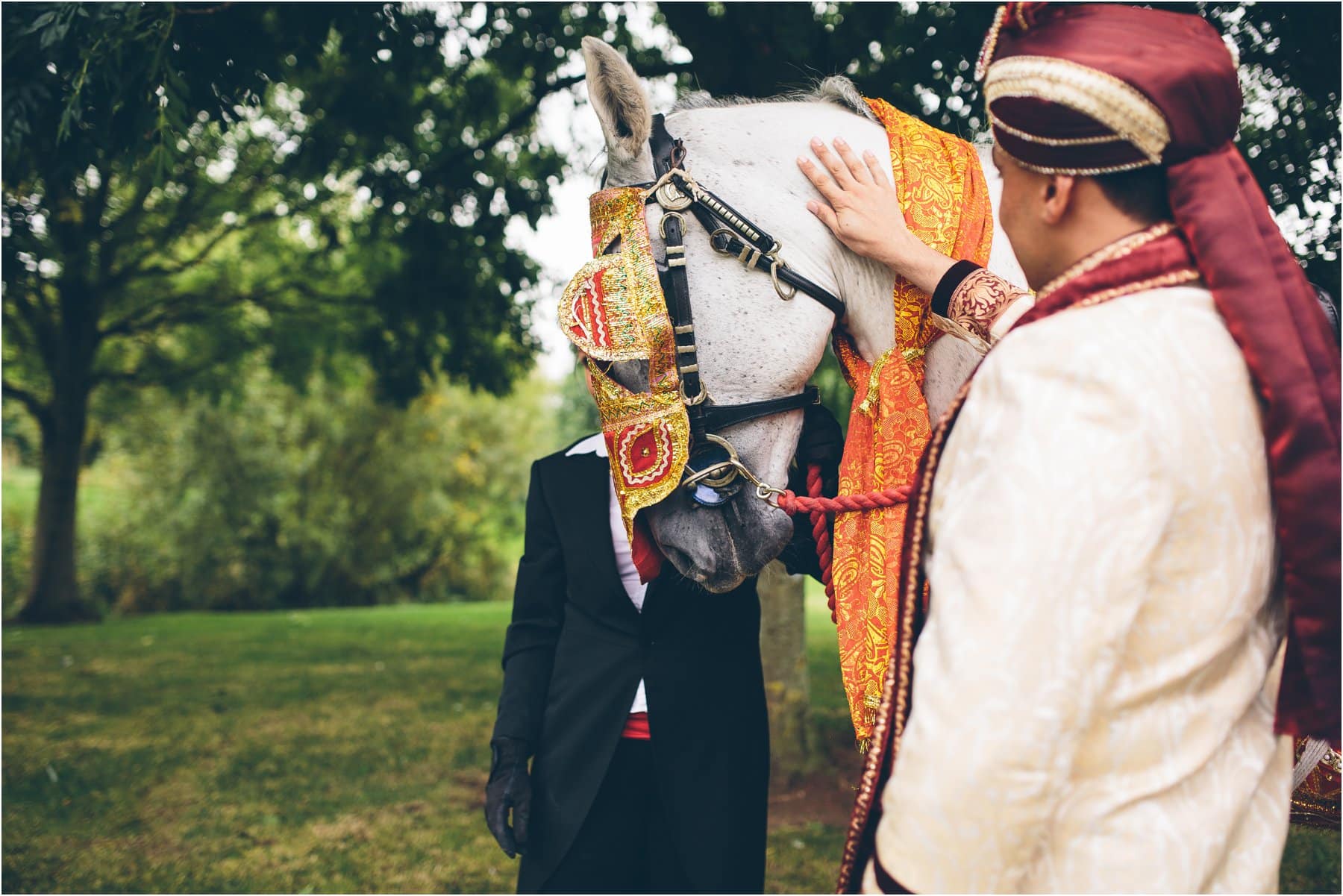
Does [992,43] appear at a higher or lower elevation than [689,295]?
higher

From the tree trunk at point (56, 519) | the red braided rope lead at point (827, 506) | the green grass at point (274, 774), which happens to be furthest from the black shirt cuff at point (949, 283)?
the tree trunk at point (56, 519)

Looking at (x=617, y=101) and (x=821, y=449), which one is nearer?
(x=617, y=101)

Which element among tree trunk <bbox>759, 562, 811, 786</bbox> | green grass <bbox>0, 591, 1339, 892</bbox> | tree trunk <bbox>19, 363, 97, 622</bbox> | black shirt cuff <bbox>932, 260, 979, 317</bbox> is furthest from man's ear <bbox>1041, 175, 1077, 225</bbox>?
tree trunk <bbox>19, 363, 97, 622</bbox>

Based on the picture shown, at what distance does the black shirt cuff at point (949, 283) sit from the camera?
1.79 metres

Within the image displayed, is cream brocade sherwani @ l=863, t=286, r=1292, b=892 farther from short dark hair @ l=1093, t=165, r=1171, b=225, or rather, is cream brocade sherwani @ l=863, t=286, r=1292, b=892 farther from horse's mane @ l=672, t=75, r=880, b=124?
horse's mane @ l=672, t=75, r=880, b=124

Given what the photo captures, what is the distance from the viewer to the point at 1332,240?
3090 millimetres

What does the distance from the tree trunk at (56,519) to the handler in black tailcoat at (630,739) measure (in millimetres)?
14433

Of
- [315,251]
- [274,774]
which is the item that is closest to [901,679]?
[274,774]

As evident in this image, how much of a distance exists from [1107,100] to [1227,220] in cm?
20

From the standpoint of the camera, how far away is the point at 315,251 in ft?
40.3

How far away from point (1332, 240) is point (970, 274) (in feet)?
6.75

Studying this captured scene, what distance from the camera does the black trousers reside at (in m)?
2.65

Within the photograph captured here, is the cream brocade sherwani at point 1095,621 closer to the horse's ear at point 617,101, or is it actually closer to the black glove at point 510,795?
the horse's ear at point 617,101

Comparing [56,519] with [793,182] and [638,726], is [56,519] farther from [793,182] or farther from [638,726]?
[793,182]
